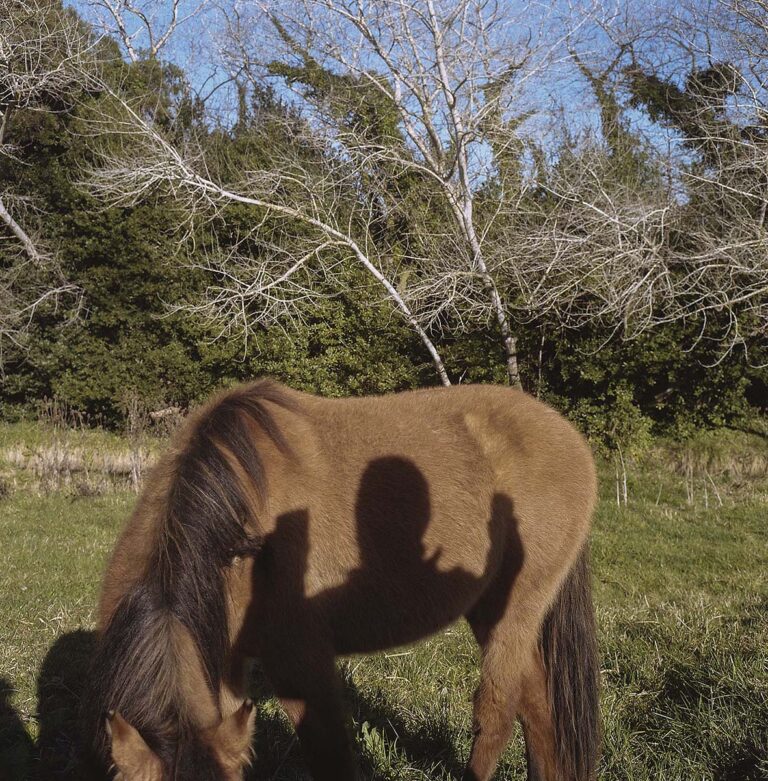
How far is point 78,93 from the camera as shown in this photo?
1495 centimetres

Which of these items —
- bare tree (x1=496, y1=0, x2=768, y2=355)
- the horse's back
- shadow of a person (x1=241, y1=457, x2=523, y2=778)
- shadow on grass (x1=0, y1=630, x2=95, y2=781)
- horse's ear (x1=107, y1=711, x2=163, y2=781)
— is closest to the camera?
horse's ear (x1=107, y1=711, x2=163, y2=781)

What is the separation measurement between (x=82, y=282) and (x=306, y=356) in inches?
224

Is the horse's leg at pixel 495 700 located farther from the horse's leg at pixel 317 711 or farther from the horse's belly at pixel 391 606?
the horse's leg at pixel 317 711

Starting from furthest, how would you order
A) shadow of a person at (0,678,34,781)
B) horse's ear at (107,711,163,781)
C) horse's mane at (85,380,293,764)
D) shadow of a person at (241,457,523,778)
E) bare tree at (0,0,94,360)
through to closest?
bare tree at (0,0,94,360) → shadow of a person at (0,678,34,781) → shadow of a person at (241,457,523,778) → horse's mane at (85,380,293,764) → horse's ear at (107,711,163,781)

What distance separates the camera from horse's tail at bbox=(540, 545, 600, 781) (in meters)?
2.94

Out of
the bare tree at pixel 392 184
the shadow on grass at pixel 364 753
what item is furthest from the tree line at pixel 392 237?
the shadow on grass at pixel 364 753

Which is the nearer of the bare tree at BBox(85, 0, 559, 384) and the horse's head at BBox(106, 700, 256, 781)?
Answer: the horse's head at BBox(106, 700, 256, 781)

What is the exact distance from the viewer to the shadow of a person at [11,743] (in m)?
2.74

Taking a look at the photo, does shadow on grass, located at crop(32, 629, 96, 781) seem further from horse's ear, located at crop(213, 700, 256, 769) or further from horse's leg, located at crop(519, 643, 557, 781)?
horse's leg, located at crop(519, 643, 557, 781)

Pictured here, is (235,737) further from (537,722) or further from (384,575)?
(537,722)

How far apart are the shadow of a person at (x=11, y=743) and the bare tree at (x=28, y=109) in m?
12.6

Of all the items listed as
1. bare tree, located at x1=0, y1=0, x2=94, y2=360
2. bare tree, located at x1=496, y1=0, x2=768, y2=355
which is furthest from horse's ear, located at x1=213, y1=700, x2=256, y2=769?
bare tree, located at x1=0, y1=0, x2=94, y2=360

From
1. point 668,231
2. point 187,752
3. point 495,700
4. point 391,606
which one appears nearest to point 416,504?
point 391,606

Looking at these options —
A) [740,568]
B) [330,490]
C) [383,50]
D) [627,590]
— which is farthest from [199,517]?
[383,50]
